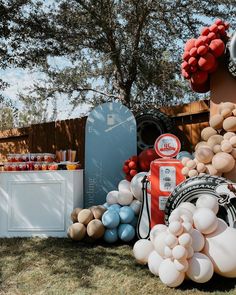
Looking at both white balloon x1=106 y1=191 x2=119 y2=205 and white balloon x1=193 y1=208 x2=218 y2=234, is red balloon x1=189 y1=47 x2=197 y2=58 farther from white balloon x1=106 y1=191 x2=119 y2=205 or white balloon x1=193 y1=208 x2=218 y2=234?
white balloon x1=193 y1=208 x2=218 y2=234

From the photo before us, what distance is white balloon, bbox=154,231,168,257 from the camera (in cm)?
267

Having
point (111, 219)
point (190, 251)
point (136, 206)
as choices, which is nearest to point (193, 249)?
point (190, 251)

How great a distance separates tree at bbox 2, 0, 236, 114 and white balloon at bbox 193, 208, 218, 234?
18.3ft

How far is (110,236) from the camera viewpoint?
3.88m

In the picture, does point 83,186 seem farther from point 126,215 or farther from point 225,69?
point 225,69

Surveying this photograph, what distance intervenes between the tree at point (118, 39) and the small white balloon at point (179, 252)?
5.71 m

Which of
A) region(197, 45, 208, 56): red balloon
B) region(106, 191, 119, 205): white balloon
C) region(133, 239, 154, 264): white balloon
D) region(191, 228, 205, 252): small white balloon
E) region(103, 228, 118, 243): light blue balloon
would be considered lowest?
region(103, 228, 118, 243): light blue balloon

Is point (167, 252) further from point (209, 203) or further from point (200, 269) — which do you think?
point (209, 203)

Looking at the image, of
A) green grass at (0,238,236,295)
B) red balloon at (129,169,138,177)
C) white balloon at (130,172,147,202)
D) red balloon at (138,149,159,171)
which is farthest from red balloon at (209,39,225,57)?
green grass at (0,238,236,295)

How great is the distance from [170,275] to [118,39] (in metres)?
6.90

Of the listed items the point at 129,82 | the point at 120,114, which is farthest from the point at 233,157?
the point at 129,82

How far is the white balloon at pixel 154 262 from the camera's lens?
2756mm

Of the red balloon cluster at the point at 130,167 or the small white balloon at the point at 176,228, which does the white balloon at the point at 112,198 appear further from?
the small white balloon at the point at 176,228

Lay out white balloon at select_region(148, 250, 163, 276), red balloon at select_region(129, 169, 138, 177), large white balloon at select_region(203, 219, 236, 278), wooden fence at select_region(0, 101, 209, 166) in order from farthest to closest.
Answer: wooden fence at select_region(0, 101, 209, 166) < red balloon at select_region(129, 169, 138, 177) < white balloon at select_region(148, 250, 163, 276) < large white balloon at select_region(203, 219, 236, 278)
